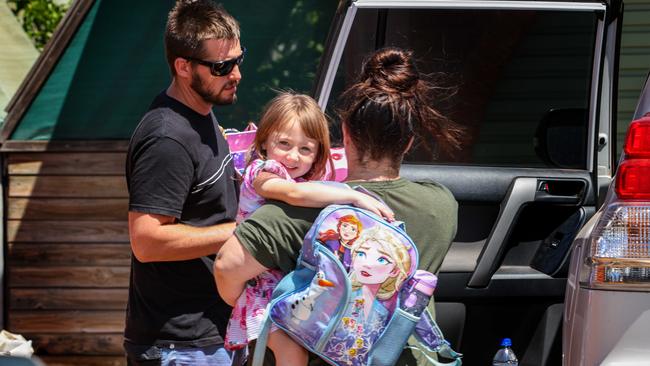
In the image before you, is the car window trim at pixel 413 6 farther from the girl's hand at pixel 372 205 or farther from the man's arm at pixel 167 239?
the girl's hand at pixel 372 205

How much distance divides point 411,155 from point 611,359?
1.42 meters

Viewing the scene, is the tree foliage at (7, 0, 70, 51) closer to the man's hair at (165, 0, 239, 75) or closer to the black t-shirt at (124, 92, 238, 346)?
the man's hair at (165, 0, 239, 75)

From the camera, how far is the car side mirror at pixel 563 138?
13.3ft

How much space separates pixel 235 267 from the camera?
2.79 metres

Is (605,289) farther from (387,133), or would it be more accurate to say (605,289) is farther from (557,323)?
(557,323)

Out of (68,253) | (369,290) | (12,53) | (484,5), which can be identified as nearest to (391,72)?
(369,290)

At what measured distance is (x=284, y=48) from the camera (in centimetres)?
678

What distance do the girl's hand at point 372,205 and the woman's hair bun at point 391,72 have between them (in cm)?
32

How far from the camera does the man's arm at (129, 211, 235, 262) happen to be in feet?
10.7

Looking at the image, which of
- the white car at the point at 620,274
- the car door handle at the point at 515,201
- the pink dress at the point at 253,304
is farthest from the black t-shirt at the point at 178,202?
the white car at the point at 620,274

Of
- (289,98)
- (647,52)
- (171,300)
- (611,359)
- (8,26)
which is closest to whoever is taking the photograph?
(611,359)

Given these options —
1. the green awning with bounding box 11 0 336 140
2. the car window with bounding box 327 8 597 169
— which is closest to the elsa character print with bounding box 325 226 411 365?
the car window with bounding box 327 8 597 169

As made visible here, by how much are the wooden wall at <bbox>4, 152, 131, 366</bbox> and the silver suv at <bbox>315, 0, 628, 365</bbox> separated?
310cm

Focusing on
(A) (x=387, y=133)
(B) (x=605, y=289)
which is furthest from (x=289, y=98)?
(B) (x=605, y=289)
